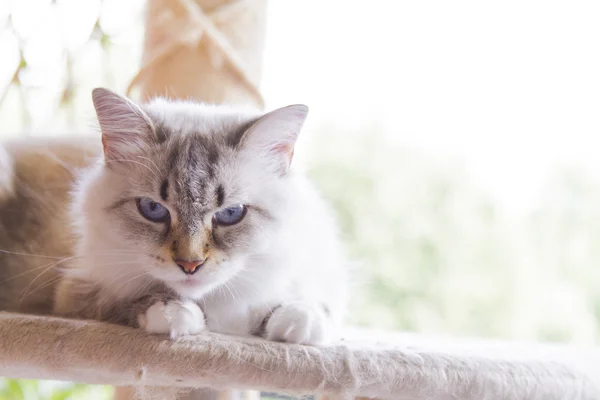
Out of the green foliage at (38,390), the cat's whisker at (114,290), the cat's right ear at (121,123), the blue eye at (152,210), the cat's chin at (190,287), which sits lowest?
the green foliage at (38,390)

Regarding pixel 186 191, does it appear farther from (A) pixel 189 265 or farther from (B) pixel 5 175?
(B) pixel 5 175

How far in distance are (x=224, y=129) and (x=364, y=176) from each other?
6.77ft

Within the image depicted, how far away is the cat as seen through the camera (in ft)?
3.67

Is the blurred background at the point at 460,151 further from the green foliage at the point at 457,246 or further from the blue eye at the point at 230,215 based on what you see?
the blue eye at the point at 230,215

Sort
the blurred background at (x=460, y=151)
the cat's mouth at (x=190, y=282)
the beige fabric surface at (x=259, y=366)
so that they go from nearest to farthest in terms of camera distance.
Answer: the beige fabric surface at (x=259, y=366) → the cat's mouth at (x=190, y=282) → the blurred background at (x=460, y=151)

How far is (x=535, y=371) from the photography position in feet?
3.56

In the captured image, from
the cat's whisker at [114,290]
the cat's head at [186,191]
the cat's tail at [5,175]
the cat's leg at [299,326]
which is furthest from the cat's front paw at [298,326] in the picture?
the cat's tail at [5,175]

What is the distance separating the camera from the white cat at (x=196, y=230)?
1117 mm

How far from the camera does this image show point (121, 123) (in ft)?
4.02

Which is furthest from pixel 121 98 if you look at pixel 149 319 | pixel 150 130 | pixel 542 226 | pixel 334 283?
pixel 542 226

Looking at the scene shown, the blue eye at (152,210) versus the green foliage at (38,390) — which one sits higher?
the blue eye at (152,210)

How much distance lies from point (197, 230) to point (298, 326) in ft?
0.89

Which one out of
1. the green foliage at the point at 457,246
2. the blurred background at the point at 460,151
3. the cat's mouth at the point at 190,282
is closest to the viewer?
the cat's mouth at the point at 190,282

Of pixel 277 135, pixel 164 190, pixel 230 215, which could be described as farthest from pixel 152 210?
pixel 277 135
